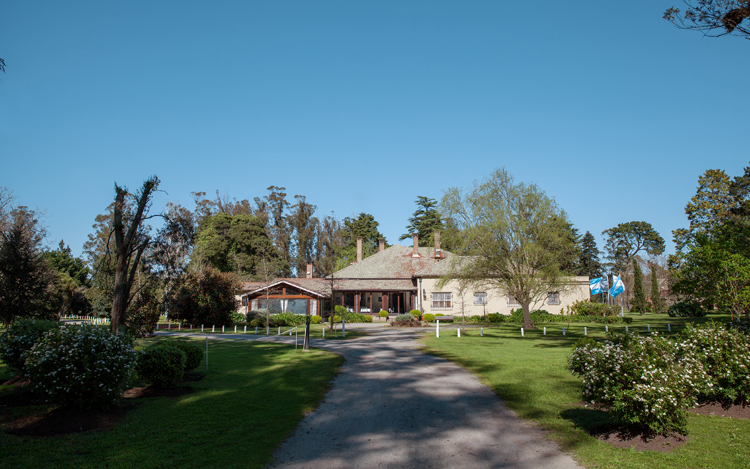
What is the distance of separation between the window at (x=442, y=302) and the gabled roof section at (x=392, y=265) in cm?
439

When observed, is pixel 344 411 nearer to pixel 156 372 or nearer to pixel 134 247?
pixel 156 372

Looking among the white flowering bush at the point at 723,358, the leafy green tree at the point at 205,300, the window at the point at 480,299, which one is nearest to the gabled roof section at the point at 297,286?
the leafy green tree at the point at 205,300

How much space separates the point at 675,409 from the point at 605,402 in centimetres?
89

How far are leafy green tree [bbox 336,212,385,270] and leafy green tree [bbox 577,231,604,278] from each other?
31.8 metres

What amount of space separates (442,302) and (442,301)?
0.09m

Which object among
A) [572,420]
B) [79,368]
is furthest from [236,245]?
[572,420]

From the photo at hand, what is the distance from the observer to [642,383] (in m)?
6.32

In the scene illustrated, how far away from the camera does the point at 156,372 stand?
10227 millimetres

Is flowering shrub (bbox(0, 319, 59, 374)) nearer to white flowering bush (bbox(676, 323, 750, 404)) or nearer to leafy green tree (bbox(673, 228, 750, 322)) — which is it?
white flowering bush (bbox(676, 323, 750, 404))

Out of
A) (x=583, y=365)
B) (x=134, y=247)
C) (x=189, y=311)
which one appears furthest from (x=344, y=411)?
(x=189, y=311)

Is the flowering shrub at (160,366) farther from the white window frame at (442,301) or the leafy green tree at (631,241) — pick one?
the leafy green tree at (631,241)

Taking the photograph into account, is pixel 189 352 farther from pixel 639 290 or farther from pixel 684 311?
pixel 639 290

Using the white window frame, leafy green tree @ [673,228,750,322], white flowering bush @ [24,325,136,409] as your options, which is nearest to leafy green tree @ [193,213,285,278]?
the white window frame

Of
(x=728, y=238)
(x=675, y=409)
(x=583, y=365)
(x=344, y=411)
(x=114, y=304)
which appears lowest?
(x=344, y=411)
